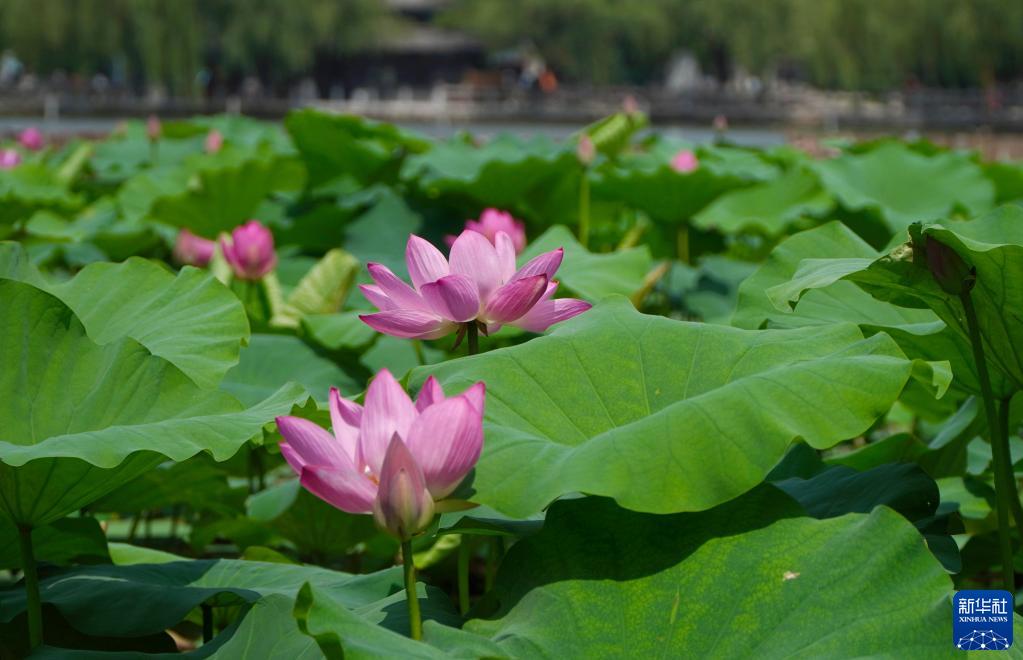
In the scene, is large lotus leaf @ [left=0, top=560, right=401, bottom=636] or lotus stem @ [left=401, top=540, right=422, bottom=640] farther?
large lotus leaf @ [left=0, top=560, right=401, bottom=636]

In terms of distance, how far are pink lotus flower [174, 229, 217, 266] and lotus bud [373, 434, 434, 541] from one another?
6.24 feet

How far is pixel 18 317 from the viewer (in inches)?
44.0

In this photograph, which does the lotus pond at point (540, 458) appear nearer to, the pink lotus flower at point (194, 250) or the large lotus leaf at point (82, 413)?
the large lotus leaf at point (82, 413)

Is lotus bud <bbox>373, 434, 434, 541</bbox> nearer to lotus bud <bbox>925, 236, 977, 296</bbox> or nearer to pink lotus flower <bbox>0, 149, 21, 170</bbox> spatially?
lotus bud <bbox>925, 236, 977, 296</bbox>

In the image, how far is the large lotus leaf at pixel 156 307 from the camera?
1.25 metres

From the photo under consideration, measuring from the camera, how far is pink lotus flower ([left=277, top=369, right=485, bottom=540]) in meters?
0.77

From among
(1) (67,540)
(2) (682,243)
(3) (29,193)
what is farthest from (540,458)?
(3) (29,193)

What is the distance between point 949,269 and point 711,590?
313mm

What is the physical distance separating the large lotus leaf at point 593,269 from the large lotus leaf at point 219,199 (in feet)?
4.20

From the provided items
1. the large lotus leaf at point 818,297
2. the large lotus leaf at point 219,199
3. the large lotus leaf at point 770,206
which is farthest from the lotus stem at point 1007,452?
the large lotus leaf at point 219,199

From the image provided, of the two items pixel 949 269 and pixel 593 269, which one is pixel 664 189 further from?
pixel 949 269

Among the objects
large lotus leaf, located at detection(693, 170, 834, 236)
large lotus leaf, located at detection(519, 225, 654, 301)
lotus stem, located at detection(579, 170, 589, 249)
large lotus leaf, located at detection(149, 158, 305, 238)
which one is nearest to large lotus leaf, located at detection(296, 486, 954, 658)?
large lotus leaf, located at detection(519, 225, 654, 301)

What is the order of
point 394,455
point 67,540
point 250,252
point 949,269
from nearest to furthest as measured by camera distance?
point 394,455 → point 949,269 → point 67,540 → point 250,252

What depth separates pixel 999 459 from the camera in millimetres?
1090
